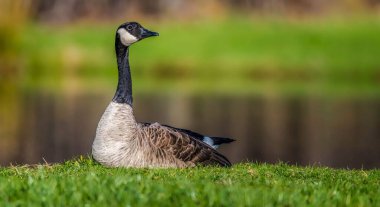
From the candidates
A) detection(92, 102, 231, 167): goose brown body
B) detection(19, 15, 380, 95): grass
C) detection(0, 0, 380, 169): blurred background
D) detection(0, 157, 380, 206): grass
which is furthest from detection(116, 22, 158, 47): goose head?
detection(19, 15, 380, 95): grass

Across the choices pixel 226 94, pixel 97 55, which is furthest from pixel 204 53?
pixel 226 94

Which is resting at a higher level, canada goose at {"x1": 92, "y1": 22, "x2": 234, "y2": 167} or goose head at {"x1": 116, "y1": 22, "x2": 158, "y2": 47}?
goose head at {"x1": 116, "y1": 22, "x2": 158, "y2": 47}

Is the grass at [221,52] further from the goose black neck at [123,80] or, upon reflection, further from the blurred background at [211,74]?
the goose black neck at [123,80]

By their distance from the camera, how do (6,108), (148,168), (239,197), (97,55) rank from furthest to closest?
(97,55)
(6,108)
(148,168)
(239,197)

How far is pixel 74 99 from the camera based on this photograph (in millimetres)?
45250

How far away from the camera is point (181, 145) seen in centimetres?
1655

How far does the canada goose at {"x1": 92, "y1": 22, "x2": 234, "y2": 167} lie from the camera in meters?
15.9

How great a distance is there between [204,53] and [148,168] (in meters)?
52.2

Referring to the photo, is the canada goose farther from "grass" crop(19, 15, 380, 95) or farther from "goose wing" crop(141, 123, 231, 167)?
"grass" crop(19, 15, 380, 95)

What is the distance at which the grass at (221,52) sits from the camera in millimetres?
64500

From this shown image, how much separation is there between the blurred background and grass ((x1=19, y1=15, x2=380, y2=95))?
0.10m

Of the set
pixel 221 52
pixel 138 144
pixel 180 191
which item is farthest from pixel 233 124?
pixel 221 52

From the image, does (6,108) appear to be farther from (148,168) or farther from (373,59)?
(373,59)

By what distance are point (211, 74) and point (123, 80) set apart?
4796cm
